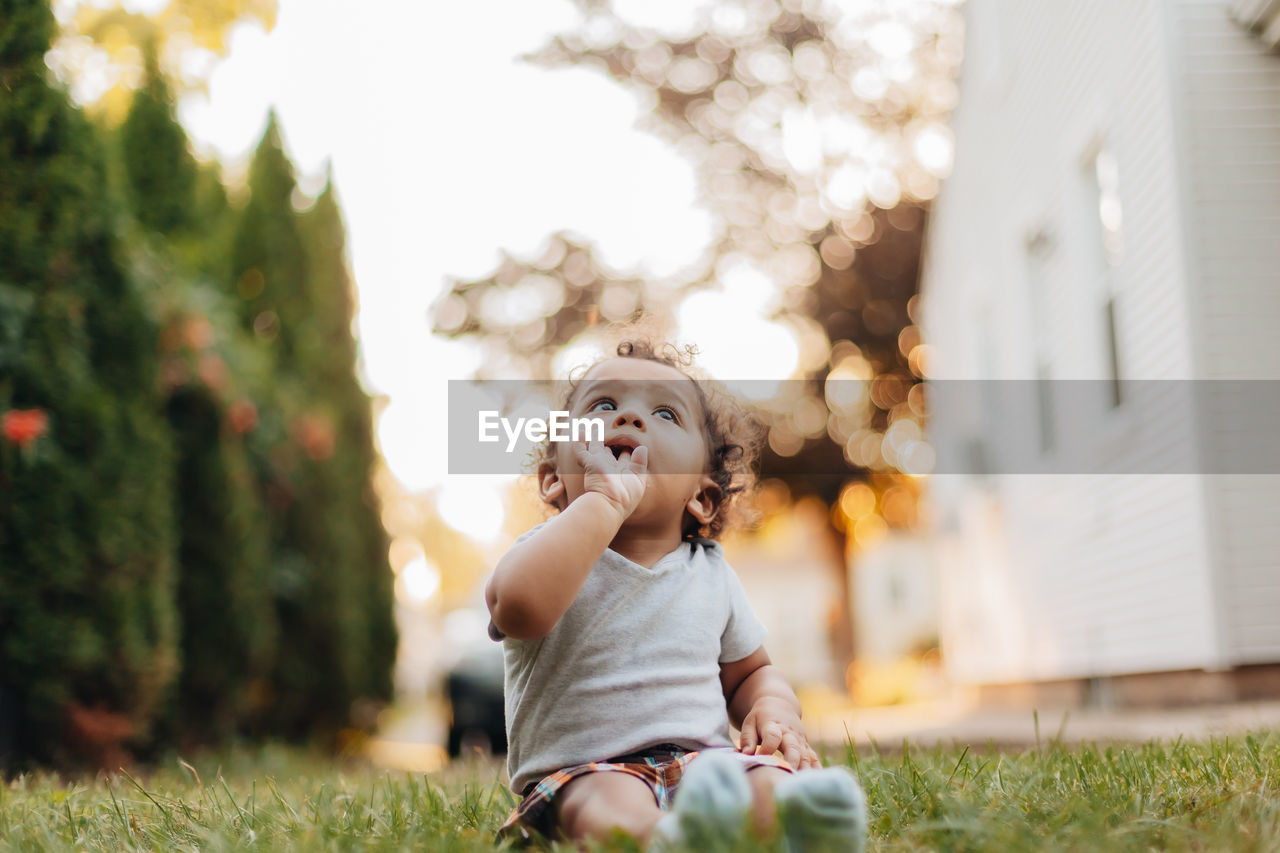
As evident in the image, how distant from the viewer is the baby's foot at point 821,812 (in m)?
1.59

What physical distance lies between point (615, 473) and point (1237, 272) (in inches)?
206

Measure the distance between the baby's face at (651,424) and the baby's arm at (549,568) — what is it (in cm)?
21

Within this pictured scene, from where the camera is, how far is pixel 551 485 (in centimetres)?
233

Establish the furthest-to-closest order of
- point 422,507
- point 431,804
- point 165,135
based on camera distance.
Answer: point 422,507 < point 165,135 < point 431,804

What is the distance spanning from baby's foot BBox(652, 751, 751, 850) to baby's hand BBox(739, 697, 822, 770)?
448mm

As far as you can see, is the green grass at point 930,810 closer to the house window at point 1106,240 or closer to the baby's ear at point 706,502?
the baby's ear at point 706,502

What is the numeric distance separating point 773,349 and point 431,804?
1579cm

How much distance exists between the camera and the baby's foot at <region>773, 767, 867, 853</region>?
159cm

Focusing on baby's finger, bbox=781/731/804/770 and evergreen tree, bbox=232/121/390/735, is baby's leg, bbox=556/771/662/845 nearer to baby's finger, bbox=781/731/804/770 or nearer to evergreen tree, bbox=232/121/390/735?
baby's finger, bbox=781/731/804/770

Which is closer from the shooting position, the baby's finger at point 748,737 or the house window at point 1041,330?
the baby's finger at point 748,737

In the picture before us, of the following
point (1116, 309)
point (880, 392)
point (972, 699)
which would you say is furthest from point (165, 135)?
point (880, 392)

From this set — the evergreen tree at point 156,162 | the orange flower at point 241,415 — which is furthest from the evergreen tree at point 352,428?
the orange flower at point 241,415

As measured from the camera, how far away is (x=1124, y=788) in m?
2.30

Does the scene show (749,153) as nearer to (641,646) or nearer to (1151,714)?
(1151,714)
